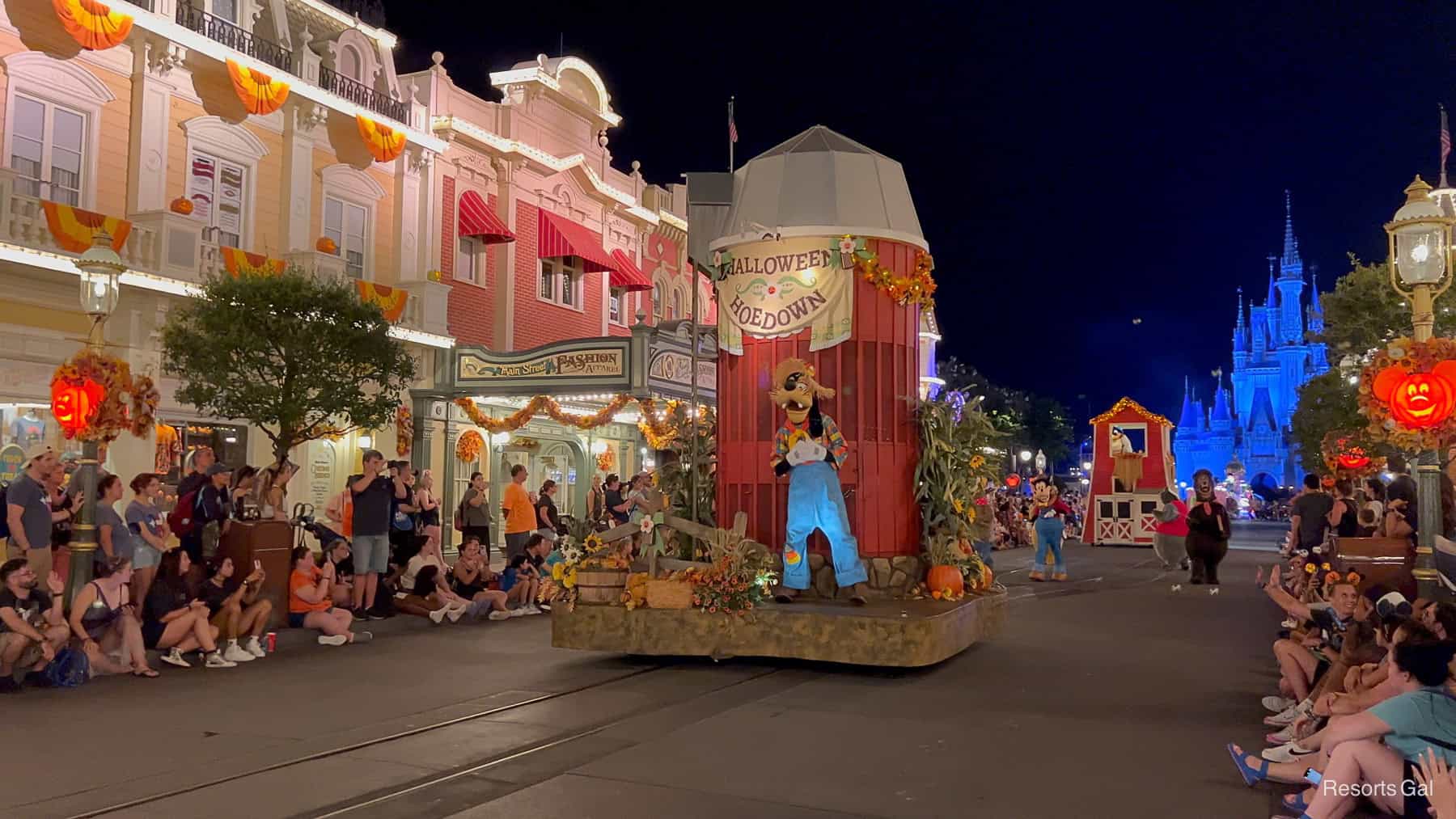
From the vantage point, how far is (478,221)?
2188 cm

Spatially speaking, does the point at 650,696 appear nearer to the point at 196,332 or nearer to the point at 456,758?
the point at 456,758

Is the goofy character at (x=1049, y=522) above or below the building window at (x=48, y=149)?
below

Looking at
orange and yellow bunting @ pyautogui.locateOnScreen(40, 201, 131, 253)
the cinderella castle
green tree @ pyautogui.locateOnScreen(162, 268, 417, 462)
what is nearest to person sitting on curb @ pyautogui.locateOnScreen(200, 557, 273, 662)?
green tree @ pyautogui.locateOnScreen(162, 268, 417, 462)

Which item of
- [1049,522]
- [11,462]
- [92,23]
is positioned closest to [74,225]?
[92,23]

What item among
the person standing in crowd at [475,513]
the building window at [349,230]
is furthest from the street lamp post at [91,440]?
the building window at [349,230]

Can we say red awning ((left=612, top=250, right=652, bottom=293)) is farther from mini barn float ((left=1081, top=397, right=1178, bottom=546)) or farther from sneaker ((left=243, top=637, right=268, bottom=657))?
sneaker ((left=243, top=637, right=268, bottom=657))

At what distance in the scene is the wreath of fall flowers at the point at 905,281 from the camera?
34.8 feet

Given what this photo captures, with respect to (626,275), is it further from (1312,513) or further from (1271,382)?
(1271,382)

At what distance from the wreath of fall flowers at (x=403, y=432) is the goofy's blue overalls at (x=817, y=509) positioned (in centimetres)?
1180

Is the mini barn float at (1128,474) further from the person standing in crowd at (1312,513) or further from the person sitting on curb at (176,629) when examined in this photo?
the person sitting on curb at (176,629)

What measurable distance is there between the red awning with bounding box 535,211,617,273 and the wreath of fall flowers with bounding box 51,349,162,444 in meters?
14.4

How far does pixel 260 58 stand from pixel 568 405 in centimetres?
878

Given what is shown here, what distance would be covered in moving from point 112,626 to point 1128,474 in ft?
90.6

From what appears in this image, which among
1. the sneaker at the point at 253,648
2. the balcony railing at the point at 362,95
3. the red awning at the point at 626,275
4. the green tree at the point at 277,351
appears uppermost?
the balcony railing at the point at 362,95
